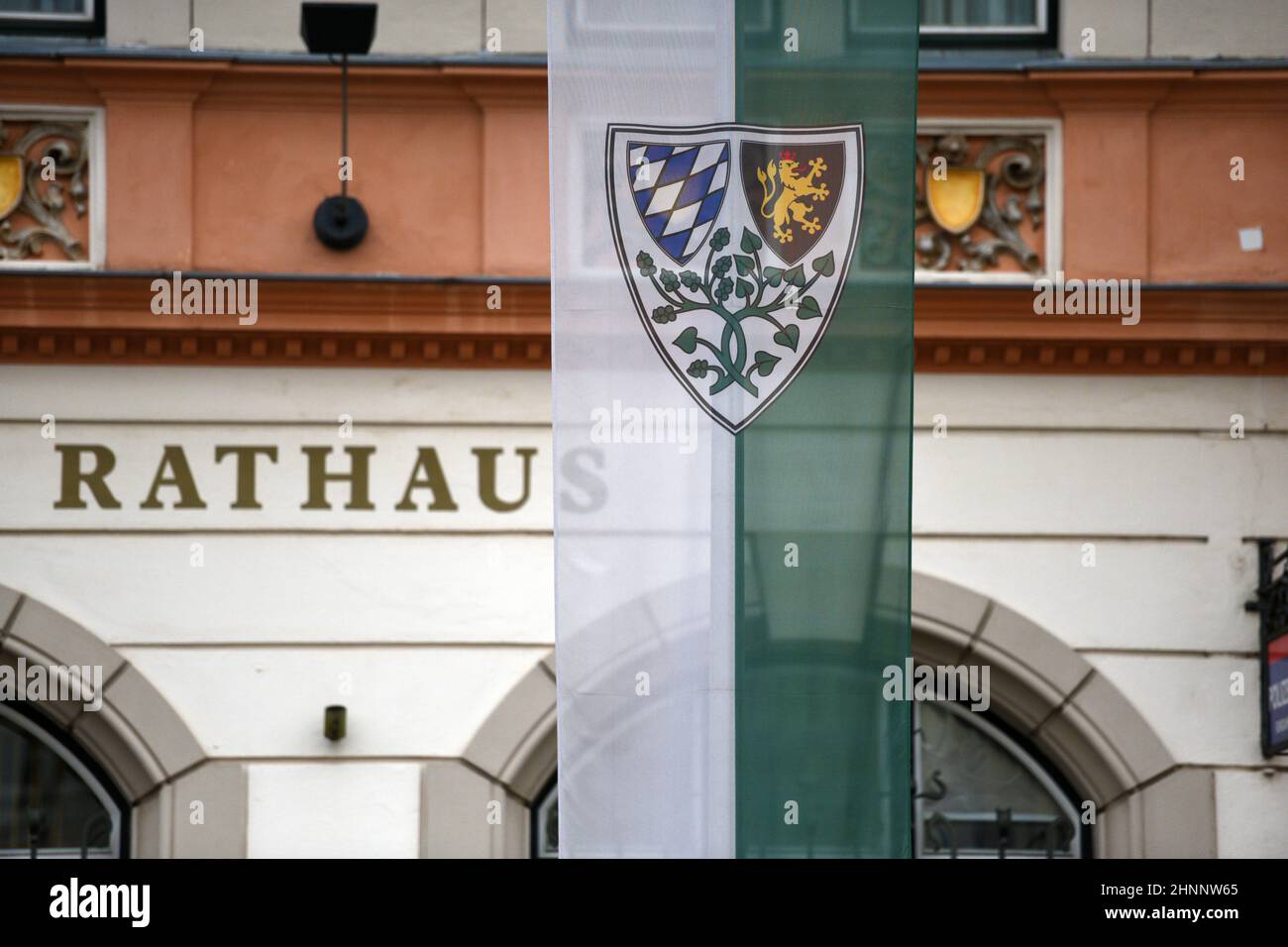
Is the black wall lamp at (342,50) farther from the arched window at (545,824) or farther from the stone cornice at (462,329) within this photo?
the arched window at (545,824)

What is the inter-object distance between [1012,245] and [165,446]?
4258 millimetres

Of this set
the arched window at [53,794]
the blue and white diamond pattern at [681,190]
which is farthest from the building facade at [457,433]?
the blue and white diamond pattern at [681,190]

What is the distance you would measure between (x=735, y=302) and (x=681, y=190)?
43 centimetres

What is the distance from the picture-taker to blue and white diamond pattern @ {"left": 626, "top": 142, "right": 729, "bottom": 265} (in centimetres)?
689

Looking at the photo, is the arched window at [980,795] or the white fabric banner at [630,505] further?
the arched window at [980,795]

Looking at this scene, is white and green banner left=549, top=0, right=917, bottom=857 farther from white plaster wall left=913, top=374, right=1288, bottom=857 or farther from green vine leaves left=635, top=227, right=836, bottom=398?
white plaster wall left=913, top=374, right=1288, bottom=857

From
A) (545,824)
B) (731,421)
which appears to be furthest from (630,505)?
(545,824)

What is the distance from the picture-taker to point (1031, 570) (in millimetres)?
9695

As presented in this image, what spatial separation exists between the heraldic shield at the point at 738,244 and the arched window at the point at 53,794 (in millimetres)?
4359

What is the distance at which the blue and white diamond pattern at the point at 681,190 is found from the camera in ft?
22.6

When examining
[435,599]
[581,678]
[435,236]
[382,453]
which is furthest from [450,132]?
[581,678]

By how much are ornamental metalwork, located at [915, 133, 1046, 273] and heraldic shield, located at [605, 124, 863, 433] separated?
2.99 metres

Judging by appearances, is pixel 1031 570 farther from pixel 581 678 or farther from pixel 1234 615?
pixel 581 678

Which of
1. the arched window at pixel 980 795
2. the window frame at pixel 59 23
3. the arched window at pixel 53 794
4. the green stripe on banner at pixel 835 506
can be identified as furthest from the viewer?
the window frame at pixel 59 23
